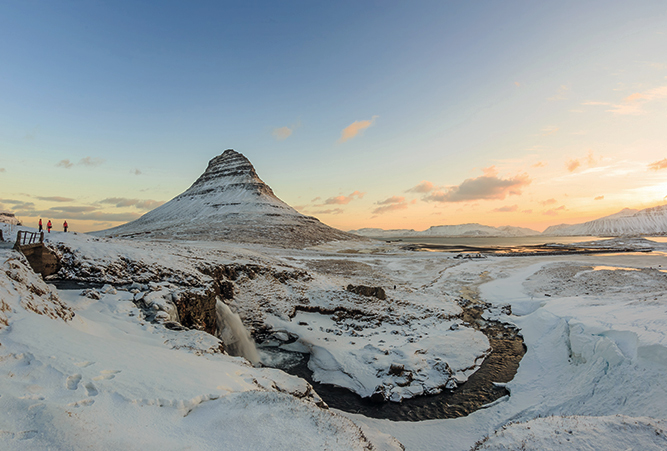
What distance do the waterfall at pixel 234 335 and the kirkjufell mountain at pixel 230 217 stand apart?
206 feet

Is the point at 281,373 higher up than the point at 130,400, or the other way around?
the point at 130,400

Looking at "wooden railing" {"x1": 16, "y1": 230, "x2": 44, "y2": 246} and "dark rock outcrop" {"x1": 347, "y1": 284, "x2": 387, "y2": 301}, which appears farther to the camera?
"dark rock outcrop" {"x1": 347, "y1": 284, "x2": 387, "y2": 301}

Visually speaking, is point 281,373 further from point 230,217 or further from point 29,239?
point 230,217

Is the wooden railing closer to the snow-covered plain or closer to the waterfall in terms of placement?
the snow-covered plain

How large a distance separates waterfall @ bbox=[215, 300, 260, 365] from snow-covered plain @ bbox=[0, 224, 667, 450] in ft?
3.95

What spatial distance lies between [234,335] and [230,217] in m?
104

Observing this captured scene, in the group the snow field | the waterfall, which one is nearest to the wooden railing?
the snow field

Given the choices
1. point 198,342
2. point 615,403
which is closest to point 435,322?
point 615,403

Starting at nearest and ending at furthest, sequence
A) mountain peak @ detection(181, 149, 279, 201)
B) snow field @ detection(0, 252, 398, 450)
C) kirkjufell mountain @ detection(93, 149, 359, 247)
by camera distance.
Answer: snow field @ detection(0, 252, 398, 450), kirkjufell mountain @ detection(93, 149, 359, 247), mountain peak @ detection(181, 149, 279, 201)

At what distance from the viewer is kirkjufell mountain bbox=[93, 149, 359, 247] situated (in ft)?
293

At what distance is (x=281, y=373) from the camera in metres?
9.43

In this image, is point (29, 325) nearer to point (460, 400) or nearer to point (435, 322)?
point (460, 400)

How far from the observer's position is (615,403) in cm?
893

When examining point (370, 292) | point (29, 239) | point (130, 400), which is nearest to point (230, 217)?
point (29, 239)
